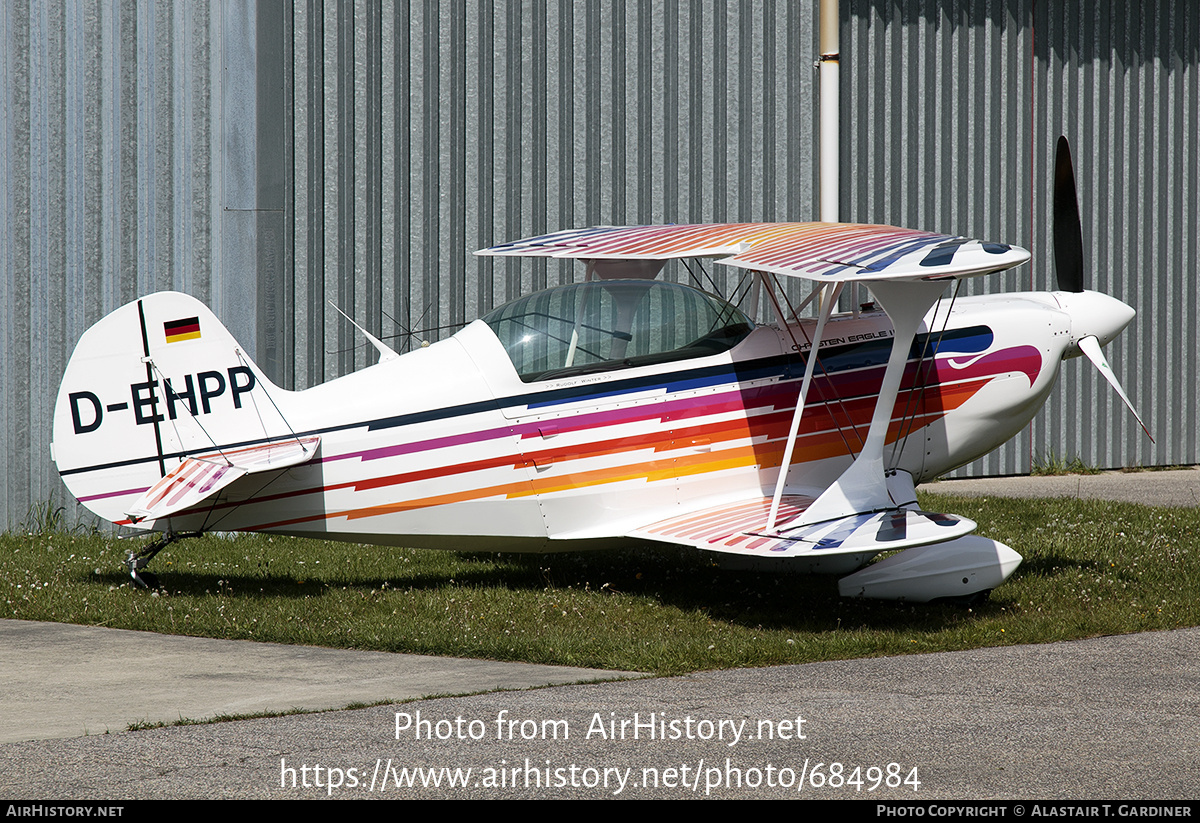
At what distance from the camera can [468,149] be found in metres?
12.5

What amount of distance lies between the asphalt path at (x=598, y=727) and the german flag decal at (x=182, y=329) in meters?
1.86

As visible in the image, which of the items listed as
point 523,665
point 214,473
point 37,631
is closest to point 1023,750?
point 523,665

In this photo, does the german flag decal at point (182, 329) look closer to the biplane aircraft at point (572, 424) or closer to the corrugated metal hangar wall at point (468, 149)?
the biplane aircraft at point (572, 424)

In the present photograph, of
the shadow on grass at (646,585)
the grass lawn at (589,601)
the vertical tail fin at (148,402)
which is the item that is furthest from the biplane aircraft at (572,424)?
the grass lawn at (589,601)

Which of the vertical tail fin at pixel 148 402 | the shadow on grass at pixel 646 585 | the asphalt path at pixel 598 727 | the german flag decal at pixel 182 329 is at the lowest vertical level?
the shadow on grass at pixel 646 585

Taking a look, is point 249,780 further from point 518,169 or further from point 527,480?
point 518,169

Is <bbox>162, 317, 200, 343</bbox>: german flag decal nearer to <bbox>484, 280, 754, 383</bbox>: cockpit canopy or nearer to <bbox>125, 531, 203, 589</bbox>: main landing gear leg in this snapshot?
<bbox>125, 531, 203, 589</bbox>: main landing gear leg

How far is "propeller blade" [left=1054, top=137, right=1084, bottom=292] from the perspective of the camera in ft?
30.3

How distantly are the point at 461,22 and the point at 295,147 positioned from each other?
2.07m

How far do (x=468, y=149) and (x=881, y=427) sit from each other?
20.6 ft

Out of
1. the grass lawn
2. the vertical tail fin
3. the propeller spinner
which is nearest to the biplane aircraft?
the vertical tail fin

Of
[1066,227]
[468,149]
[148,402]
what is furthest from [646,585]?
[468,149]

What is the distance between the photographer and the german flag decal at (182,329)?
307 inches

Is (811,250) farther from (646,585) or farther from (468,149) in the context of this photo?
(468,149)
